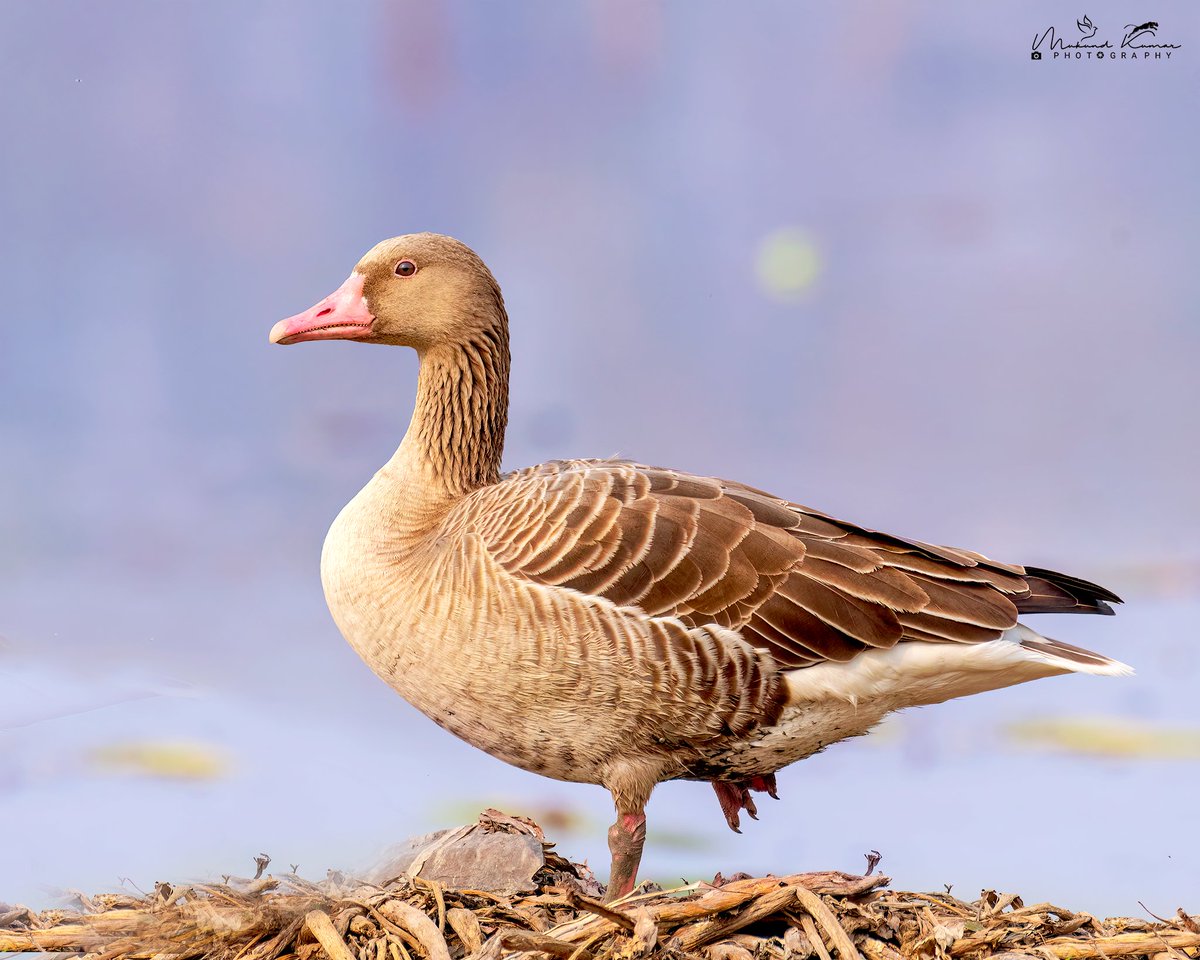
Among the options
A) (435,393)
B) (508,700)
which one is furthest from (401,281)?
(508,700)

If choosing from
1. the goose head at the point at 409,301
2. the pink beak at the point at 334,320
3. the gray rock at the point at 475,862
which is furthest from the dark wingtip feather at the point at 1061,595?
the pink beak at the point at 334,320

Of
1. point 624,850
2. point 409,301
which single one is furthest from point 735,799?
point 409,301

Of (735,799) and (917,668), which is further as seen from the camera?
(735,799)

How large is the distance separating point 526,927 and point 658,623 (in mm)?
979

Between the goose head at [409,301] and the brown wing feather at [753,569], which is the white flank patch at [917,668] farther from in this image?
the goose head at [409,301]

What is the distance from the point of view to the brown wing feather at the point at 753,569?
3.47 metres

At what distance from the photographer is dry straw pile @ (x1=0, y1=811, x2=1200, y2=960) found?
121 inches

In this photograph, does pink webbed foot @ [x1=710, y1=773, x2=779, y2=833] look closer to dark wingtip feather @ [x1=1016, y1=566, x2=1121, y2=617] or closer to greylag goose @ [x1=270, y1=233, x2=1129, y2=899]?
greylag goose @ [x1=270, y1=233, x2=1129, y2=899]

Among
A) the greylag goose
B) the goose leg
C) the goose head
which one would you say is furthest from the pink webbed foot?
the goose head

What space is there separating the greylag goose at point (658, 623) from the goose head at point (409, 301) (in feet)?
0.33

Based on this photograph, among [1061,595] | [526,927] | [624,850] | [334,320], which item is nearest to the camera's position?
[526,927]

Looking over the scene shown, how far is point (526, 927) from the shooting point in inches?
→ 134

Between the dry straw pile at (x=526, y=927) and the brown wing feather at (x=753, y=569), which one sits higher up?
the brown wing feather at (x=753, y=569)

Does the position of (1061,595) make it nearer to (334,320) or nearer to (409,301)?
(409,301)
